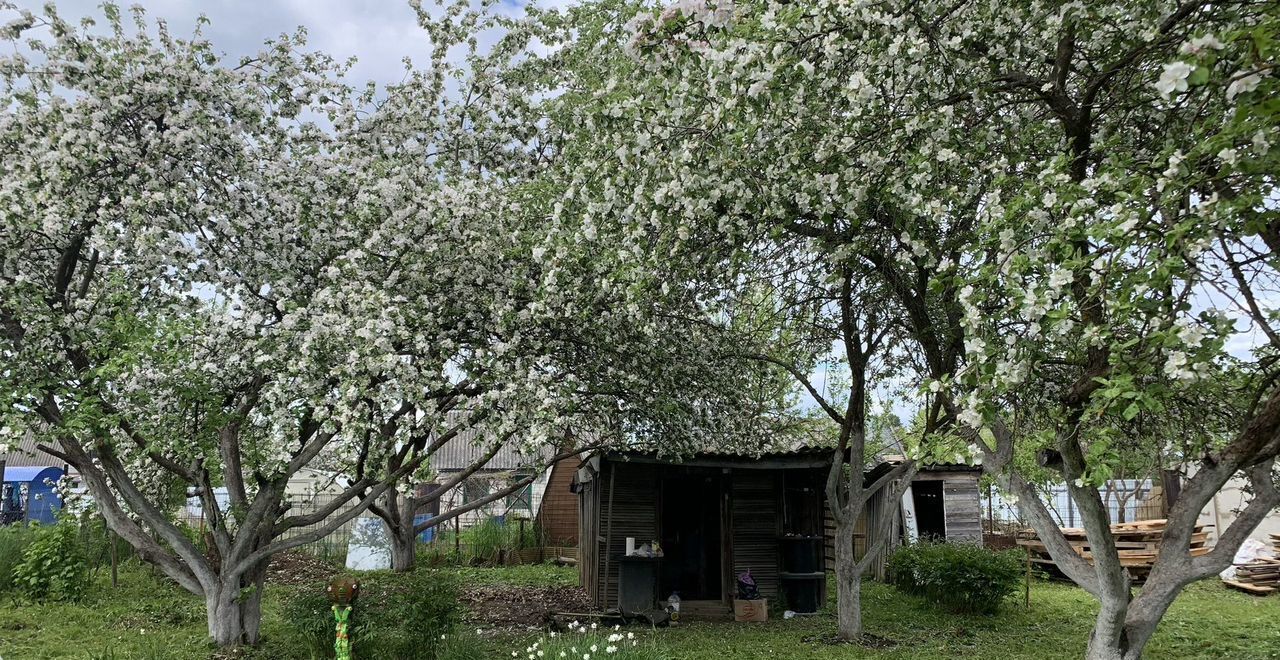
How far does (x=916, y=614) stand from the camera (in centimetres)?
1289

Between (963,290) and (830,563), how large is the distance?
13.3 m

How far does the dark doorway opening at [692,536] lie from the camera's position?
13133mm

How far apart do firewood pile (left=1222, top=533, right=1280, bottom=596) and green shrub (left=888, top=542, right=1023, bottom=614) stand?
519 centimetres

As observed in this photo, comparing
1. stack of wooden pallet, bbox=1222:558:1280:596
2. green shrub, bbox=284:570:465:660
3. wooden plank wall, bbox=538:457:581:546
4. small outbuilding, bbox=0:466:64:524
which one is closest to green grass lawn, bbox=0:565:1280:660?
green shrub, bbox=284:570:465:660

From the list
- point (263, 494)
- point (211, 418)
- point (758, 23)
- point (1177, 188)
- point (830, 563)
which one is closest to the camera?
point (1177, 188)

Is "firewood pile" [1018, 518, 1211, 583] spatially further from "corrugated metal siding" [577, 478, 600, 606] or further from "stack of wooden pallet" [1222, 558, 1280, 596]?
"corrugated metal siding" [577, 478, 600, 606]

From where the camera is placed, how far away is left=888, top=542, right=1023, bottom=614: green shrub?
40.8 ft

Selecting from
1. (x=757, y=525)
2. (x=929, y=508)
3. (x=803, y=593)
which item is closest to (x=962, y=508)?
(x=929, y=508)

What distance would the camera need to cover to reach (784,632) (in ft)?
36.6

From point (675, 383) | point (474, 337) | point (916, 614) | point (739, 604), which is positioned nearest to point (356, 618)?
point (474, 337)

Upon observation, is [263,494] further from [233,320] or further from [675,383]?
[675,383]

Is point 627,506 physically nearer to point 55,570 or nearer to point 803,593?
point 803,593

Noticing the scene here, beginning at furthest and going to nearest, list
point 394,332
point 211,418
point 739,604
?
point 739,604 → point 211,418 → point 394,332

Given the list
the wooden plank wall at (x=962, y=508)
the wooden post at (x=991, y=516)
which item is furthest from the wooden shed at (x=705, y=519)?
the wooden post at (x=991, y=516)
